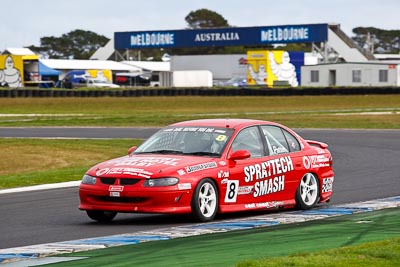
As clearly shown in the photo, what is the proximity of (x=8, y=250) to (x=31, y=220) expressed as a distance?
2933 millimetres

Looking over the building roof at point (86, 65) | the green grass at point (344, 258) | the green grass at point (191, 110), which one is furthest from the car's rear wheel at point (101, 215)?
the building roof at point (86, 65)

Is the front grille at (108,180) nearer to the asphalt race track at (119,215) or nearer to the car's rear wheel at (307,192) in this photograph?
the asphalt race track at (119,215)

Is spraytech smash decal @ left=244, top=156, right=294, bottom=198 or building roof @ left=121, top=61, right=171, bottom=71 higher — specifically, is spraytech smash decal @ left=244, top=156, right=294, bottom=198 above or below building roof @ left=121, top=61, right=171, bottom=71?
below

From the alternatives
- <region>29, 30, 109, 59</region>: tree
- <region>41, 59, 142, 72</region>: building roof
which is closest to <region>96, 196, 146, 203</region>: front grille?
<region>41, 59, 142, 72</region>: building roof

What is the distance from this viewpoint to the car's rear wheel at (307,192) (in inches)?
544

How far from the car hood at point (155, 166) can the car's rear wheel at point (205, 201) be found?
0.66 ft

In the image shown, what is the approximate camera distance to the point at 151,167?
12.1 metres

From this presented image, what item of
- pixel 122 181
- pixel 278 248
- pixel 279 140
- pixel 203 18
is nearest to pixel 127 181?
pixel 122 181

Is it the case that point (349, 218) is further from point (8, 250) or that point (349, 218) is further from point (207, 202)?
point (8, 250)

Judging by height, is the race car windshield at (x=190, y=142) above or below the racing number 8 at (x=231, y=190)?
above

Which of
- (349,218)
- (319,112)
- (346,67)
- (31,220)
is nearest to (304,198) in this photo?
(349,218)

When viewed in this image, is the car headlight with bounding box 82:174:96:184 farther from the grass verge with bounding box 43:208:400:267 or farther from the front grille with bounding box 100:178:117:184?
the grass verge with bounding box 43:208:400:267

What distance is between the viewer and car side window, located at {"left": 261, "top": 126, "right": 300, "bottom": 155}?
13594 millimetres

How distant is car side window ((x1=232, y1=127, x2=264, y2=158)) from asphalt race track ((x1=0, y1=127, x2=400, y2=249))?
84cm
